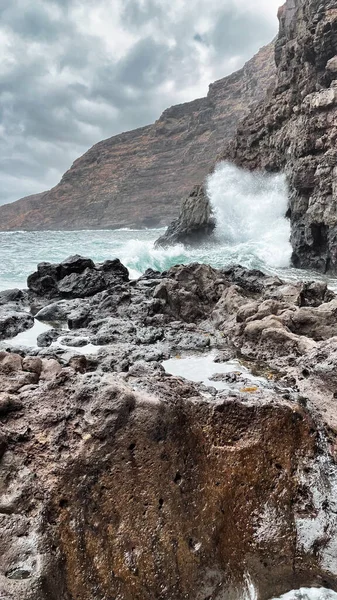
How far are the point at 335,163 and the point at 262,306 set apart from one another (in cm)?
1142

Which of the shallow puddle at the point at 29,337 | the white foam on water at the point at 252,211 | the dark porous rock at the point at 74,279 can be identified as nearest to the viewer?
the shallow puddle at the point at 29,337

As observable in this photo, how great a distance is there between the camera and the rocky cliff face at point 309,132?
55.0 feet

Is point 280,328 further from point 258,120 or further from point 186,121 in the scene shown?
point 186,121

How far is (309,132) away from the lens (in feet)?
60.0

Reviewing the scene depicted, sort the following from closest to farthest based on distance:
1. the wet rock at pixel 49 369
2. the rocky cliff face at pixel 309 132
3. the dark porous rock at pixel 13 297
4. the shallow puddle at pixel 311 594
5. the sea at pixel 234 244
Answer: the shallow puddle at pixel 311 594
the wet rock at pixel 49 369
the dark porous rock at pixel 13 297
the rocky cliff face at pixel 309 132
the sea at pixel 234 244

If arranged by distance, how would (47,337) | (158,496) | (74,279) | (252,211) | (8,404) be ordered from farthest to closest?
(252,211), (74,279), (47,337), (8,404), (158,496)

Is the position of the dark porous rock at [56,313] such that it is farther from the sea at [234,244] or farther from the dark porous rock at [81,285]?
the sea at [234,244]

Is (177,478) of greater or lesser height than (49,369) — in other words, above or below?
below

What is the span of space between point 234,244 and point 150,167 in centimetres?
11009

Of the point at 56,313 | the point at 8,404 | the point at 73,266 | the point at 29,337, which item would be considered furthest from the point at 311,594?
the point at 73,266

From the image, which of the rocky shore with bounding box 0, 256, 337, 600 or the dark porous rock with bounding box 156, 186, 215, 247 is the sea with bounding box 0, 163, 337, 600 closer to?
the dark porous rock with bounding box 156, 186, 215, 247

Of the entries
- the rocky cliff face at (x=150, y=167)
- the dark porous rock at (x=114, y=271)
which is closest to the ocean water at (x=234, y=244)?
the dark porous rock at (x=114, y=271)

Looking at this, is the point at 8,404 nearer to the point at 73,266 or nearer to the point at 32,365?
the point at 32,365

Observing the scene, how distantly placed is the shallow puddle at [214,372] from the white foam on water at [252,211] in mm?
15016
